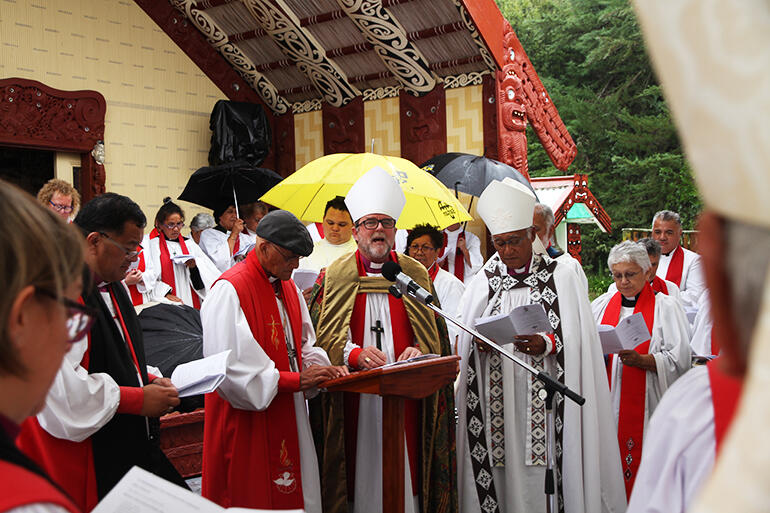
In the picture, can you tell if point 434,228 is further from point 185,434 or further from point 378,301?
point 185,434

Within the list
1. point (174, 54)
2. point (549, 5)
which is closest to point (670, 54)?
point (174, 54)

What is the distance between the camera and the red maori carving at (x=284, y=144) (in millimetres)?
11305

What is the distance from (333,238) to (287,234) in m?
3.26

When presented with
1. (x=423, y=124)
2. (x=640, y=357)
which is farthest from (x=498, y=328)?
(x=423, y=124)

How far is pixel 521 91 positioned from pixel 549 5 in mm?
19911

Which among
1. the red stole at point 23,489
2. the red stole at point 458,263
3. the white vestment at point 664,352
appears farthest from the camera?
the red stole at point 458,263

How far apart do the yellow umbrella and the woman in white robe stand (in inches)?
50.0

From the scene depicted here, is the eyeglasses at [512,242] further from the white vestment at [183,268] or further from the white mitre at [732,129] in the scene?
the white mitre at [732,129]

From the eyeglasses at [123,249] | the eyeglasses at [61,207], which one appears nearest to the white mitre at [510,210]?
the eyeglasses at [123,249]

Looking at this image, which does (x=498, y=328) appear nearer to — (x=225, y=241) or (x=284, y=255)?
(x=284, y=255)

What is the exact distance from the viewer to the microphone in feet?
11.6

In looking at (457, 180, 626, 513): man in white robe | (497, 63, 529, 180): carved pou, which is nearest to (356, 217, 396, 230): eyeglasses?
(457, 180, 626, 513): man in white robe

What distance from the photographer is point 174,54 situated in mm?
10562

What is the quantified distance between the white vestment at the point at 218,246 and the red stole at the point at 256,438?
443cm
